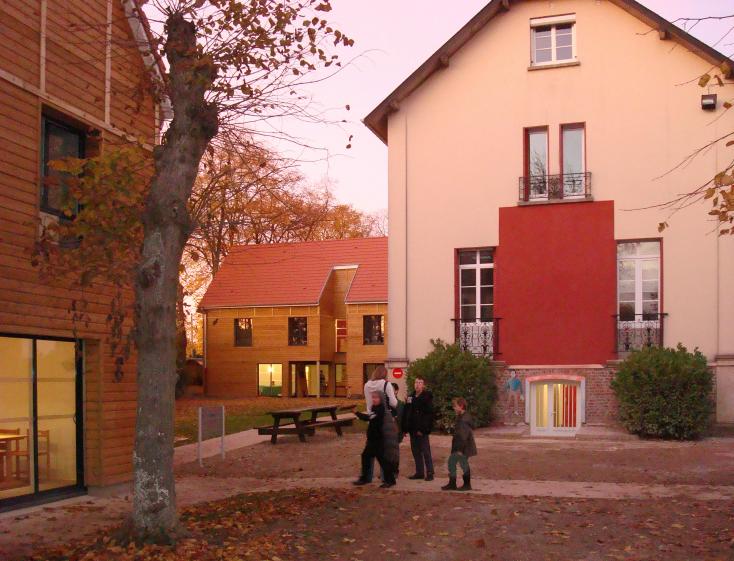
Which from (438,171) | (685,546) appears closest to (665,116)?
(438,171)

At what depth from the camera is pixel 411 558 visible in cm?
914

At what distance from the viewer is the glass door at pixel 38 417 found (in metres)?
11.2

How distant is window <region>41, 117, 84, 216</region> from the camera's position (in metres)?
12.1

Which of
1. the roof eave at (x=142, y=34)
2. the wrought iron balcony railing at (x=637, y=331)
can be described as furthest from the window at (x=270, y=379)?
the roof eave at (x=142, y=34)

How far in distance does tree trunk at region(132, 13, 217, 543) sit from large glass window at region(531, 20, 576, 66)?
14.1 m

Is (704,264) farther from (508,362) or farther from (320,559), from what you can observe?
(320,559)

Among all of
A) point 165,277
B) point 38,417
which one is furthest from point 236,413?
point 165,277

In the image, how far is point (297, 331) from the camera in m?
44.8

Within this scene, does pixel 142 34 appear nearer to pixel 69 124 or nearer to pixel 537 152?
pixel 69 124

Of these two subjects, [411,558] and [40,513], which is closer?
[411,558]

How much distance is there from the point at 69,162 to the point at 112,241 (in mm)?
964

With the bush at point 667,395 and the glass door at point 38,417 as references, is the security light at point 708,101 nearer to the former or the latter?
the bush at point 667,395

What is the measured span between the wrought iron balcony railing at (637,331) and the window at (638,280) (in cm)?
2

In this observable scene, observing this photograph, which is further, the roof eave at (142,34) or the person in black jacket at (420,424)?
the person in black jacket at (420,424)
